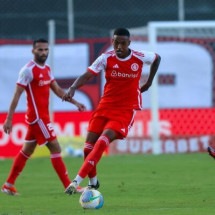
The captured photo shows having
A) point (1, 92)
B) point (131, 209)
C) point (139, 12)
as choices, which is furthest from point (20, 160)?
point (139, 12)

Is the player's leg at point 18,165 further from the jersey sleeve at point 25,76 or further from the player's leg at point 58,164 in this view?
the jersey sleeve at point 25,76

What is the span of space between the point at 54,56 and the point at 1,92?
5.19ft

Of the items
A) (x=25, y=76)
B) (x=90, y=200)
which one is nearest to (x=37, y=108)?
(x=25, y=76)

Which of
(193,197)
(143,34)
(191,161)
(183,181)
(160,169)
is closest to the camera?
(193,197)

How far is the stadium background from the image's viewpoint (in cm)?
2230

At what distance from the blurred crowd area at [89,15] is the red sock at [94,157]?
12.7m

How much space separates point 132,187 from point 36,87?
2014mm

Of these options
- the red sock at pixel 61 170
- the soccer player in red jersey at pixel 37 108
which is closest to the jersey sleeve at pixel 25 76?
the soccer player in red jersey at pixel 37 108

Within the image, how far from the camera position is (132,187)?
13.7m

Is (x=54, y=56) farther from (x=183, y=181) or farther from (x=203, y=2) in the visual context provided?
(x=183, y=181)

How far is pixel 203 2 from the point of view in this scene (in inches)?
960

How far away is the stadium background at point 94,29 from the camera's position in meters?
22.3

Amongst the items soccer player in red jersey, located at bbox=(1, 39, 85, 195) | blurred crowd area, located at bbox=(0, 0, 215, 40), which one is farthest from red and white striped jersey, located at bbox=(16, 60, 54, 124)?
blurred crowd area, located at bbox=(0, 0, 215, 40)

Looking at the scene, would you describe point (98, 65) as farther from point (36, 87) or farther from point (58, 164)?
point (58, 164)
